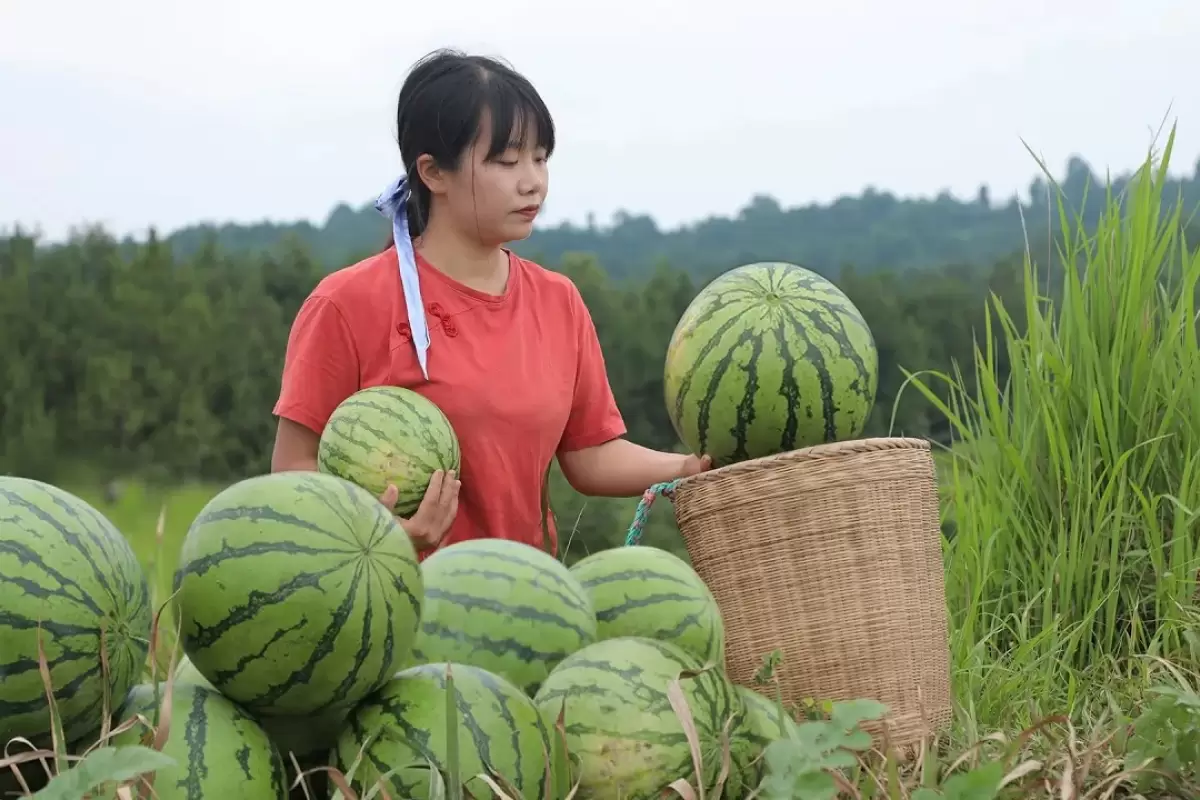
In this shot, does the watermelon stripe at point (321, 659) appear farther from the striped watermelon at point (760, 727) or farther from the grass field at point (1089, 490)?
the grass field at point (1089, 490)

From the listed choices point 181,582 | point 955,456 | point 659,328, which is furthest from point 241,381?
point 181,582

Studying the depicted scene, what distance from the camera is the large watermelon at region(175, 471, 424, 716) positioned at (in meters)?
1.89

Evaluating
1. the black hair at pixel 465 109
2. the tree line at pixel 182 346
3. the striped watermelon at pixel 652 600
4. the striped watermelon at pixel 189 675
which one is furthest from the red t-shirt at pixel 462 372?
the tree line at pixel 182 346

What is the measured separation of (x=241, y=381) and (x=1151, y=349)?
22.0 m

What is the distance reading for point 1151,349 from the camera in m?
4.50

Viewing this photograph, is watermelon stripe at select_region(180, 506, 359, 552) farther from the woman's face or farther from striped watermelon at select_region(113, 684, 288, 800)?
the woman's face

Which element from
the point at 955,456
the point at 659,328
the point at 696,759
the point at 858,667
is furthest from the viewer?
the point at 659,328

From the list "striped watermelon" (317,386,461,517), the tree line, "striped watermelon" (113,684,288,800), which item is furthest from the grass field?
the tree line

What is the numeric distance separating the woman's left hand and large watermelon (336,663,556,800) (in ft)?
4.47

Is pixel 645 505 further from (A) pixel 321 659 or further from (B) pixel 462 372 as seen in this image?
(A) pixel 321 659

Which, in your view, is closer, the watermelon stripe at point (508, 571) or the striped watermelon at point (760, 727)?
the striped watermelon at point (760, 727)

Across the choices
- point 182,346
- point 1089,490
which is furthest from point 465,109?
point 182,346

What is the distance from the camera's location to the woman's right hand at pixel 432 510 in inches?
115

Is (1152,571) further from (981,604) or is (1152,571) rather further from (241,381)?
(241,381)
